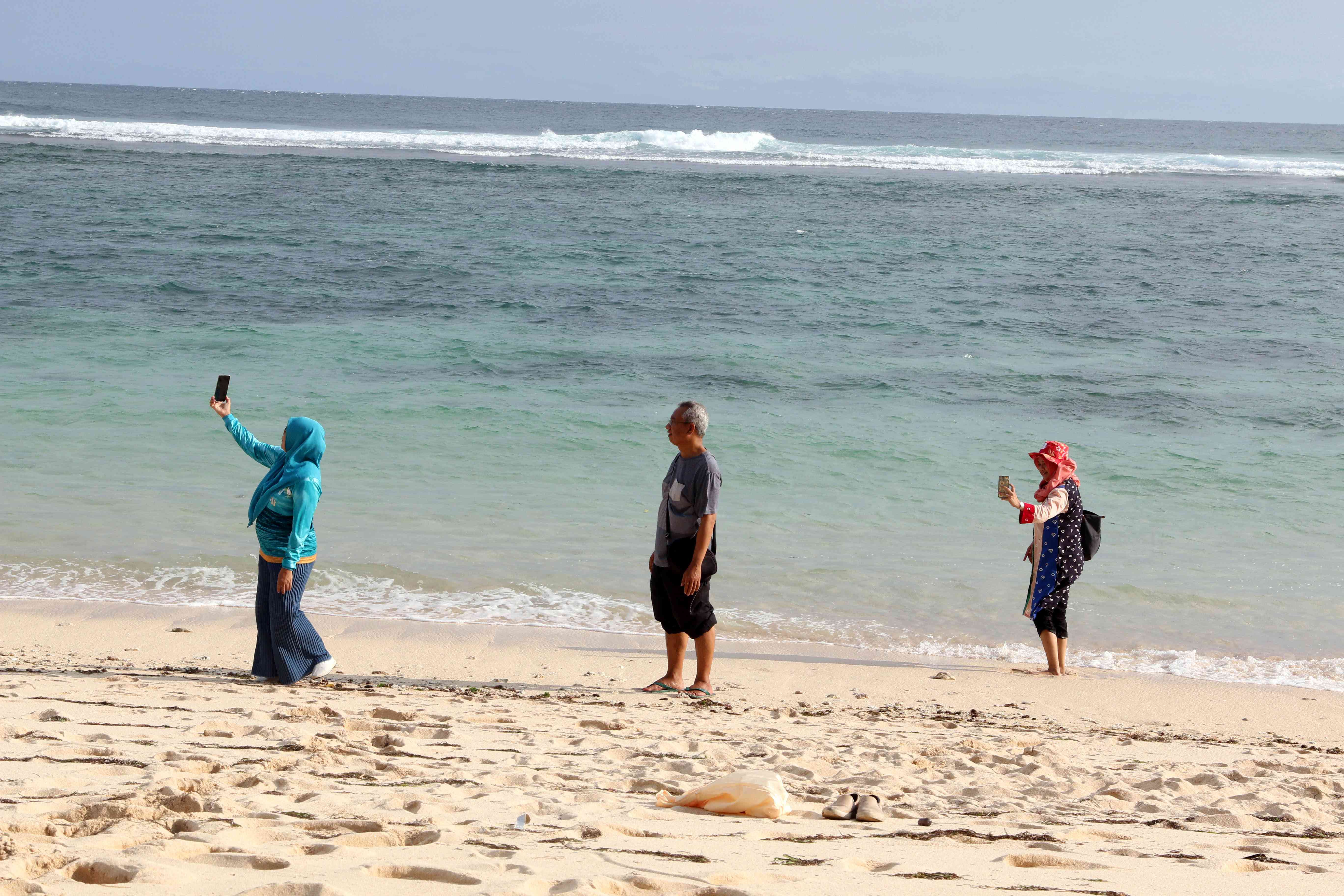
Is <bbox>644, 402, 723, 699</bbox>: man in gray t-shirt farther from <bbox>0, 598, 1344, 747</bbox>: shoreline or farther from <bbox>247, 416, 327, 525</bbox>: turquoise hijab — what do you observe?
<bbox>247, 416, 327, 525</bbox>: turquoise hijab

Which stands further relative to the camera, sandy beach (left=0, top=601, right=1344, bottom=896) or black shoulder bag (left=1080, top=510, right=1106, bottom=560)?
black shoulder bag (left=1080, top=510, right=1106, bottom=560)

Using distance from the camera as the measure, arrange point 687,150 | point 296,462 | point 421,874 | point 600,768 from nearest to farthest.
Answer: point 421,874, point 600,768, point 296,462, point 687,150

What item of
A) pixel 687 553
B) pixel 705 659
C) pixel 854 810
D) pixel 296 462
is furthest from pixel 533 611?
pixel 854 810

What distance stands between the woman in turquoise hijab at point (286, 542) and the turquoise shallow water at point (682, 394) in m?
1.44

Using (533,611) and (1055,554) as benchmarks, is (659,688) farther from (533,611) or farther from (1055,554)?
(1055,554)

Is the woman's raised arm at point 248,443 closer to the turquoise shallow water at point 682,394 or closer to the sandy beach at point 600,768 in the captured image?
the sandy beach at point 600,768

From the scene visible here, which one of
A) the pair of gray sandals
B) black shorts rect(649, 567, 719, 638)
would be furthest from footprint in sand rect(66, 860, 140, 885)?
black shorts rect(649, 567, 719, 638)

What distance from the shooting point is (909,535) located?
830 centimetres

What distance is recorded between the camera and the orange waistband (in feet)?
16.4

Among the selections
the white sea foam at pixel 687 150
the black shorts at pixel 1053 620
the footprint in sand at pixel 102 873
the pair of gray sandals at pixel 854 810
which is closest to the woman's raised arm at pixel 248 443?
the footprint in sand at pixel 102 873

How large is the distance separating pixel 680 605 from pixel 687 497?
0.55 meters

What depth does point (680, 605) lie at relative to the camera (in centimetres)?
516

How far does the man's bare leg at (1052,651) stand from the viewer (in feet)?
19.2

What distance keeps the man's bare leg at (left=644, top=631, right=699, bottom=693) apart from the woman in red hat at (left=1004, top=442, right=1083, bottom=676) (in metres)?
1.98
